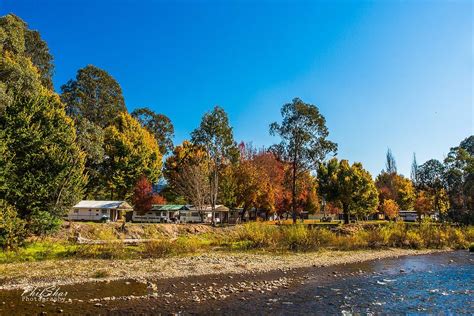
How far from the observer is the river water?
1188 cm

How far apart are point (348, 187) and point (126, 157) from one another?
1513 inches

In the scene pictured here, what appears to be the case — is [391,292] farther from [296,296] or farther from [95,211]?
[95,211]

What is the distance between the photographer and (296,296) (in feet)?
45.9

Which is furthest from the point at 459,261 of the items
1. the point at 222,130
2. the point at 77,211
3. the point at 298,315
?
the point at 77,211

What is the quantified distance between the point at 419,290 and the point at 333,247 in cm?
1512

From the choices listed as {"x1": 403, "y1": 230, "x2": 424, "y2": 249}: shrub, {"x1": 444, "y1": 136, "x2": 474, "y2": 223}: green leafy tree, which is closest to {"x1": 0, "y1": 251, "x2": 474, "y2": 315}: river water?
{"x1": 403, "y1": 230, "x2": 424, "y2": 249}: shrub

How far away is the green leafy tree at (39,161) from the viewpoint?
953 inches

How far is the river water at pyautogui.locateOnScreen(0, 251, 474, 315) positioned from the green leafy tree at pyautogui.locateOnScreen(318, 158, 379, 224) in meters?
41.3

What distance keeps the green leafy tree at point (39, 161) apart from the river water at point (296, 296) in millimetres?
12458

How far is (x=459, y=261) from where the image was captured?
25172 millimetres

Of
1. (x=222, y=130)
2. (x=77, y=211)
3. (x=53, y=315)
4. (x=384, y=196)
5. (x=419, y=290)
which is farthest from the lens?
(x=384, y=196)

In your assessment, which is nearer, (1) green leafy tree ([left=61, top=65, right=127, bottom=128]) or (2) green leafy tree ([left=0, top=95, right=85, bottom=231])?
(2) green leafy tree ([left=0, top=95, right=85, bottom=231])

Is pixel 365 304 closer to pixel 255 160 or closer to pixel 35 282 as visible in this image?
pixel 35 282

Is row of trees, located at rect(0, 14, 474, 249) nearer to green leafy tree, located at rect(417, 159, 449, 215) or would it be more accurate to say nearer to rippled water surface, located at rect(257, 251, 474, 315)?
green leafy tree, located at rect(417, 159, 449, 215)
